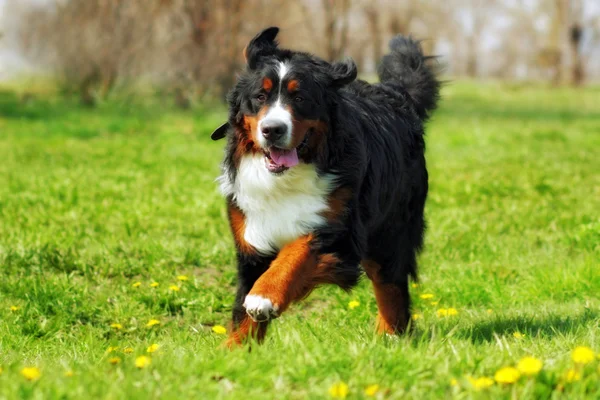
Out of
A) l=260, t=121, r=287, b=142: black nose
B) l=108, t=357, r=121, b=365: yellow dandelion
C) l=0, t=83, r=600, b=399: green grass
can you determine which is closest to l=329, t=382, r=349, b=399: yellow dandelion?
l=0, t=83, r=600, b=399: green grass

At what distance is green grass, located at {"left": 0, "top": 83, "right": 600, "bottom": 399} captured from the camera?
9.61 feet

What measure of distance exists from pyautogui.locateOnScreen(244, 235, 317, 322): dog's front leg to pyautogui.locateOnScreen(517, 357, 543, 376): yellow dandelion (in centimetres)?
116

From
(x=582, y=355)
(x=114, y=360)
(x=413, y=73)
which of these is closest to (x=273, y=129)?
(x=114, y=360)

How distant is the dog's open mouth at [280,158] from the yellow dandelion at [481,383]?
4.73ft

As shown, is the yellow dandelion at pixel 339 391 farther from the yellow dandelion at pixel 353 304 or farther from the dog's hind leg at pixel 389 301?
the yellow dandelion at pixel 353 304

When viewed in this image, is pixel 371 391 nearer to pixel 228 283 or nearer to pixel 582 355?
pixel 582 355

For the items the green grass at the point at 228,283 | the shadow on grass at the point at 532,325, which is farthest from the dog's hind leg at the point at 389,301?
the shadow on grass at the point at 532,325

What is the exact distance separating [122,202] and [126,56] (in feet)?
35.1

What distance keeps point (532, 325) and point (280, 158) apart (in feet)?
5.76

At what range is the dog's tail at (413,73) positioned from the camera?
5305 millimetres

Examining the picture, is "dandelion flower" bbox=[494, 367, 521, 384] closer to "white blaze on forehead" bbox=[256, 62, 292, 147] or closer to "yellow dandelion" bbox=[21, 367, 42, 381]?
"white blaze on forehead" bbox=[256, 62, 292, 147]

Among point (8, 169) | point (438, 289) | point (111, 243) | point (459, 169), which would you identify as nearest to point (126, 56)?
point (8, 169)

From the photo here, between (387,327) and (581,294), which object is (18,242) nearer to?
(387,327)

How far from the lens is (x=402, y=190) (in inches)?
187
